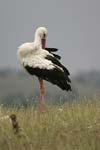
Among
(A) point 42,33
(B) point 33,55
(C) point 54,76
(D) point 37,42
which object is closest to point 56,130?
(C) point 54,76

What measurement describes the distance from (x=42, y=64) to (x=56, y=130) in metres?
4.65

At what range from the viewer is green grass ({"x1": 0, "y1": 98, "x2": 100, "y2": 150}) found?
1091cm

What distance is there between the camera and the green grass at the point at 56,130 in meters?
10.9

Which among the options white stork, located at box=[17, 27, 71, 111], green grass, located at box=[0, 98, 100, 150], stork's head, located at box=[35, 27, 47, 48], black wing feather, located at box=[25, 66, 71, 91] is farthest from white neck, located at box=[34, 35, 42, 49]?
green grass, located at box=[0, 98, 100, 150]

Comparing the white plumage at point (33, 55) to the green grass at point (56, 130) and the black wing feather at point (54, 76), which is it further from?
the green grass at point (56, 130)

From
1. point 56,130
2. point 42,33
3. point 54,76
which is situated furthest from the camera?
point 42,33

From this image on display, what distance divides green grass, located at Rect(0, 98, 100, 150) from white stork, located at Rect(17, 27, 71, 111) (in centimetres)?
217

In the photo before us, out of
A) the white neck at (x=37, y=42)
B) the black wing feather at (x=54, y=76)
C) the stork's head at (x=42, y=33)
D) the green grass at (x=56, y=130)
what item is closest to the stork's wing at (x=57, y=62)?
the black wing feather at (x=54, y=76)

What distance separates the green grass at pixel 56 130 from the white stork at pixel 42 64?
2167 mm

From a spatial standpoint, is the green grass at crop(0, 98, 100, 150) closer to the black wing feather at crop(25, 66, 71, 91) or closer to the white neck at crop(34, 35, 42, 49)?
the black wing feather at crop(25, 66, 71, 91)

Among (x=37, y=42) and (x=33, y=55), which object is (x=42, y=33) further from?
(x=33, y=55)

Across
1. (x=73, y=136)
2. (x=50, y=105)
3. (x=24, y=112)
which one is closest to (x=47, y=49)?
(x=50, y=105)

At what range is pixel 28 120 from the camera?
12.6 m

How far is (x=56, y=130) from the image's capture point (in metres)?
11.8
